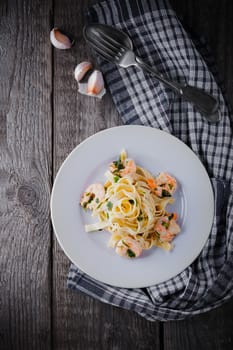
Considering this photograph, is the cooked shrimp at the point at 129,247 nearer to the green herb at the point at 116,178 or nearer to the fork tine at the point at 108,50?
the green herb at the point at 116,178

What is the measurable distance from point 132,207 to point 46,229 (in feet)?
0.95

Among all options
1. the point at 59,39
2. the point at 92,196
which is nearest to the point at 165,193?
the point at 92,196

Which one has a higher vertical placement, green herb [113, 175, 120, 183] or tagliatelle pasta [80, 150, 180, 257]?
green herb [113, 175, 120, 183]

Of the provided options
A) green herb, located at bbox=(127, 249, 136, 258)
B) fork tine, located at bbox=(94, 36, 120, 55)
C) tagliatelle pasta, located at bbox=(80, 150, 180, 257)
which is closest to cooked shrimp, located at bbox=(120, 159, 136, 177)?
tagliatelle pasta, located at bbox=(80, 150, 180, 257)

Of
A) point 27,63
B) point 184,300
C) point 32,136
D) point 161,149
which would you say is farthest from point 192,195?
point 27,63

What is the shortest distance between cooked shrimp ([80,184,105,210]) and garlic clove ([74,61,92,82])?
1.08 ft

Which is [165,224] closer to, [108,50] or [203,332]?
[203,332]

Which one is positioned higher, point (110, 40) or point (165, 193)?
point (110, 40)

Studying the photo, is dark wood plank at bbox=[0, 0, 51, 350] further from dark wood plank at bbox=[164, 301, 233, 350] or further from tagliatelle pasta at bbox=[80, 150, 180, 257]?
dark wood plank at bbox=[164, 301, 233, 350]

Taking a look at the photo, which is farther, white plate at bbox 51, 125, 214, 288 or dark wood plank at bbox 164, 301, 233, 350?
dark wood plank at bbox 164, 301, 233, 350

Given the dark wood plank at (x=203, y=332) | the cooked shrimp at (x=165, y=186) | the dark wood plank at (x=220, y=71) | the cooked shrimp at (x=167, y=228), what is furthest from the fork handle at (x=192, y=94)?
the dark wood plank at (x=203, y=332)

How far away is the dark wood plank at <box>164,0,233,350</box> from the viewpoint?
1.55m

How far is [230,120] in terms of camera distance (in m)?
1.52

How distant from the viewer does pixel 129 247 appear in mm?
1433
